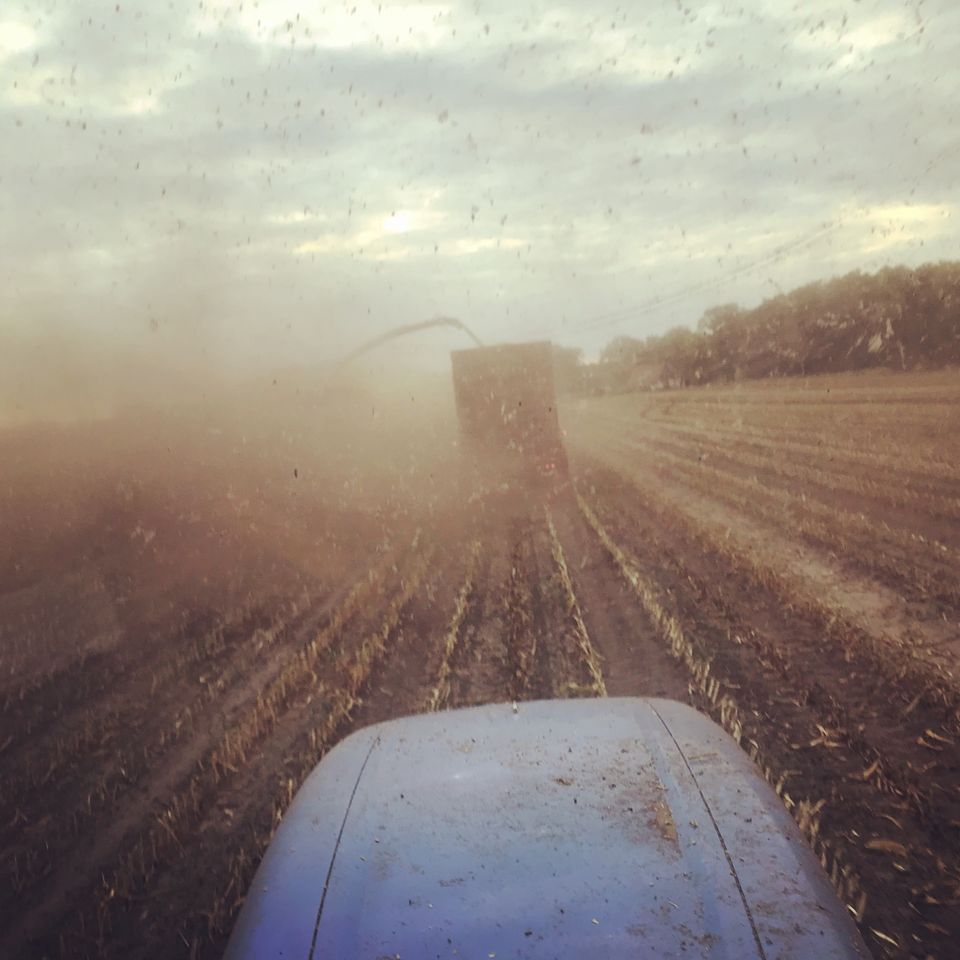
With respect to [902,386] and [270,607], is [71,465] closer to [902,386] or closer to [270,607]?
[270,607]

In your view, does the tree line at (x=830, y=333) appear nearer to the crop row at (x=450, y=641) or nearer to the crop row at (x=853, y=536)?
the crop row at (x=853, y=536)

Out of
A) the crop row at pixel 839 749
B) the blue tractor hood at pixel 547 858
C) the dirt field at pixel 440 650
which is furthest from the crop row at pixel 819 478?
the blue tractor hood at pixel 547 858

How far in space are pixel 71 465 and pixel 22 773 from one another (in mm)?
19621

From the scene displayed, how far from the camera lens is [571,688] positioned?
269 inches

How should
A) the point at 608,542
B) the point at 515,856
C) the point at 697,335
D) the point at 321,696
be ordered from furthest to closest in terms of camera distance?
the point at 697,335
the point at 608,542
the point at 321,696
the point at 515,856

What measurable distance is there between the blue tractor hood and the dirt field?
245cm

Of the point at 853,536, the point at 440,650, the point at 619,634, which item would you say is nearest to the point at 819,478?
the point at 853,536

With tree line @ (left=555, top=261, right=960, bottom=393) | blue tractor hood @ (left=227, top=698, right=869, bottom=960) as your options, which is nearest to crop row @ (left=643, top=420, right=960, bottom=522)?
blue tractor hood @ (left=227, top=698, right=869, bottom=960)

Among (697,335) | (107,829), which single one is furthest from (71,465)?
(697,335)

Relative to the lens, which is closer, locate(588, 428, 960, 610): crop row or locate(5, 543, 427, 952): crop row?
locate(5, 543, 427, 952): crop row

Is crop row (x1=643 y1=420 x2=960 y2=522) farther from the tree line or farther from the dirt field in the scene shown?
the tree line

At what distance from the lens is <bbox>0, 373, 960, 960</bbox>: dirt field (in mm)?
4668

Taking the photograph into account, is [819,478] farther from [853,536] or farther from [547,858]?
[547,858]

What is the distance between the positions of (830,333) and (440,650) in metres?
33.8
